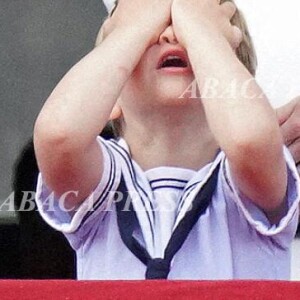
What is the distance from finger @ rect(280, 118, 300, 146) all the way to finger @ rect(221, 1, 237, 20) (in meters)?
0.10

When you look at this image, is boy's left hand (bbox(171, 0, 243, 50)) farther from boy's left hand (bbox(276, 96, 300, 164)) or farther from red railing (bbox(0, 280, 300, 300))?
red railing (bbox(0, 280, 300, 300))

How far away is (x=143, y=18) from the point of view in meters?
0.79

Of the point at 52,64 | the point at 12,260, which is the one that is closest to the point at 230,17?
the point at 52,64

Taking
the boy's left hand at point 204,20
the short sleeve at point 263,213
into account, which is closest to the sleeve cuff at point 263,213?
the short sleeve at point 263,213

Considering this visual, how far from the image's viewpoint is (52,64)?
31.7 inches

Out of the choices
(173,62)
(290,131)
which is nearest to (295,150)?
(290,131)

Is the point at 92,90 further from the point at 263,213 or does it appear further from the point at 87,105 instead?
the point at 263,213

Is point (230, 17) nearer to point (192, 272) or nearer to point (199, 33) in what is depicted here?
point (199, 33)

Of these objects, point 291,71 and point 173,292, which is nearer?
point 173,292

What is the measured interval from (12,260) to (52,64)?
171 millimetres

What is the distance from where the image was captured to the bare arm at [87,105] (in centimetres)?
74

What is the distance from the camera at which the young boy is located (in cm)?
75

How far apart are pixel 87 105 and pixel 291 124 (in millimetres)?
180

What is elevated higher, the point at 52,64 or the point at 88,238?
the point at 52,64
